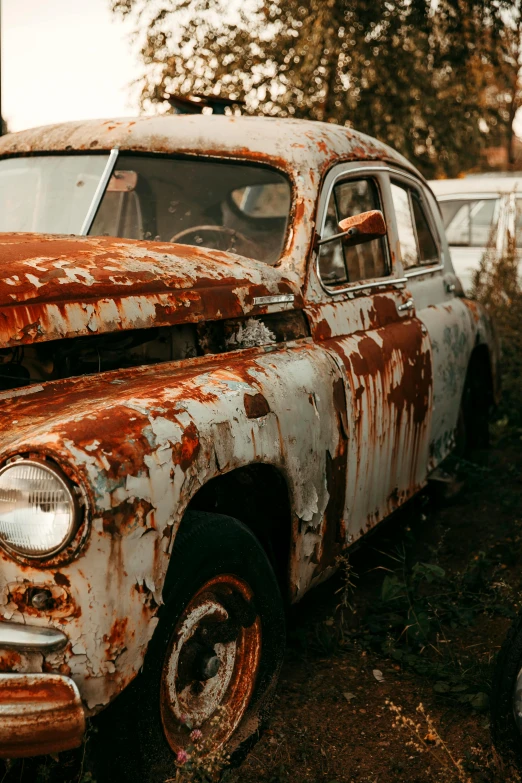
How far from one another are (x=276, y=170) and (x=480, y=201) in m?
5.91

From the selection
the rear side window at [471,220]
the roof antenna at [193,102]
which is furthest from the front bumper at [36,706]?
the rear side window at [471,220]

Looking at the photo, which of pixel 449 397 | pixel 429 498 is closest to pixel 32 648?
pixel 449 397

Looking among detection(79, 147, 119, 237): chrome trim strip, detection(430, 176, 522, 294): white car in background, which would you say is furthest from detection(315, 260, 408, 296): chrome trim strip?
detection(430, 176, 522, 294): white car in background

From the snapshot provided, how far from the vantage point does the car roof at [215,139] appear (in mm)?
3217

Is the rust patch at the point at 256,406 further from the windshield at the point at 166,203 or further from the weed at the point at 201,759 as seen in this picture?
the windshield at the point at 166,203

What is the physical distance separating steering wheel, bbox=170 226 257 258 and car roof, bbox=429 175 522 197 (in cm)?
591

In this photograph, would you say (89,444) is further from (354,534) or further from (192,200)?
(192,200)

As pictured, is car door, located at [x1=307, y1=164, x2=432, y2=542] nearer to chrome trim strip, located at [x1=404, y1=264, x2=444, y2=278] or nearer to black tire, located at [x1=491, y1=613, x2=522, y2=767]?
chrome trim strip, located at [x1=404, y1=264, x2=444, y2=278]

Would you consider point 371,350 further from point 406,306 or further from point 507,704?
point 507,704

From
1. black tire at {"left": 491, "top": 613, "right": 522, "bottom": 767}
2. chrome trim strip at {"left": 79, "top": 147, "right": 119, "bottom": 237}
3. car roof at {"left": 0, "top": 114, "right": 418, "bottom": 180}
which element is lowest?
black tire at {"left": 491, "top": 613, "right": 522, "bottom": 767}

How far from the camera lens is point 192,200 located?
3271 mm

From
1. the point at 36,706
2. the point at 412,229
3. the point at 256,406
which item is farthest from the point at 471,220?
the point at 36,706

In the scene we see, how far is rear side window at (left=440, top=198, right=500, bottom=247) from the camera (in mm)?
8469

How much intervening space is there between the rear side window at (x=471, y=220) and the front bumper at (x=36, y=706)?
24.3 feet
